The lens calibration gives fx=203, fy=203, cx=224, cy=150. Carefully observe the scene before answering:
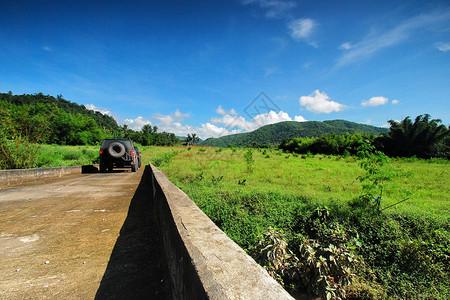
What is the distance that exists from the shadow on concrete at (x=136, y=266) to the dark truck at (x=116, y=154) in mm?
7676

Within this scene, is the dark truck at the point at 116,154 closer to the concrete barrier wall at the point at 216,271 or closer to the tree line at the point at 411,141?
the concrete barrier wall at the point at 216,271

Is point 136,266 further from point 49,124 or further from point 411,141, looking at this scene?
point 411,141

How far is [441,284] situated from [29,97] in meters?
96.7

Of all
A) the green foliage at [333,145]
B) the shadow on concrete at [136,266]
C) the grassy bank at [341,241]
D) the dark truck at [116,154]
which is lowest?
the grassy bank at [341,241]

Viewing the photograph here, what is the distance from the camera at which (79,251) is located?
8.61 feet

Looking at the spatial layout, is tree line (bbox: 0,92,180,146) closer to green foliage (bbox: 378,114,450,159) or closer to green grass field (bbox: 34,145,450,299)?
green grass field (bbox: 34,145,450,299)

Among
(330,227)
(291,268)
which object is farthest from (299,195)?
(291,268)

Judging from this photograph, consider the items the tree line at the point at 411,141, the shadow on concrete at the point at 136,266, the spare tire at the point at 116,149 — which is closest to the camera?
the shadow on concrete at the point at 136,266

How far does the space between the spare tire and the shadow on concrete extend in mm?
7601

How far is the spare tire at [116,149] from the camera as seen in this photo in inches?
402

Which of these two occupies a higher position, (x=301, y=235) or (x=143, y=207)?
(x=143, y=207)

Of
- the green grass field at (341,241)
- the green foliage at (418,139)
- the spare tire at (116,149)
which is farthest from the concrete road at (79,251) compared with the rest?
the green foliage at (418,139)

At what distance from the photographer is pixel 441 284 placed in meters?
3.60

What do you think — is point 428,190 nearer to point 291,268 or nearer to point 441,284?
point 441,284
